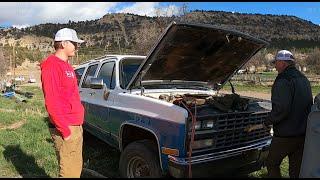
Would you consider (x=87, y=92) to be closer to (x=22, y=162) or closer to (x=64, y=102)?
(x=22, y=162)

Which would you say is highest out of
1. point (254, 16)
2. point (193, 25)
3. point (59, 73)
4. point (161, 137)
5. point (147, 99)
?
point (254, 16)

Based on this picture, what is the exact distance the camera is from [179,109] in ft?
16.9

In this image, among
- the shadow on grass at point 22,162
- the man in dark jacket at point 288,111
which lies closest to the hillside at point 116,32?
the shadow on grass at point 22,162

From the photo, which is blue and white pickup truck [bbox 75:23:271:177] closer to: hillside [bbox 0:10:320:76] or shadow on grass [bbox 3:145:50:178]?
shadow on grass [bbox 3:145:50:178]

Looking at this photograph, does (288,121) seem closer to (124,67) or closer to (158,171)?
(158,171)

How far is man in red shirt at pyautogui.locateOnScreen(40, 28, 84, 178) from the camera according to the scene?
14.4ft

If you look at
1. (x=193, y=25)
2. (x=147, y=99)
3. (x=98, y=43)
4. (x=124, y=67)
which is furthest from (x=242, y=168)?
(x=98, y=43)

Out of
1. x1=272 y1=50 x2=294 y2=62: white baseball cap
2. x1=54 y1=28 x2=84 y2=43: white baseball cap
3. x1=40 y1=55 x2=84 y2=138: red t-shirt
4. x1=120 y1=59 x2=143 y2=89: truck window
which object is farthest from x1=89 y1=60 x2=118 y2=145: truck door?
x1=272 y1=50 x2=294 y2=62: white baseball cap

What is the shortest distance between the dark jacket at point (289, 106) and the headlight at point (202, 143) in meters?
0.79

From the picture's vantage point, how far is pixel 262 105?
21.0 ft

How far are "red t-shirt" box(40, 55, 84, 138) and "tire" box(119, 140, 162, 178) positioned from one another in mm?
1219

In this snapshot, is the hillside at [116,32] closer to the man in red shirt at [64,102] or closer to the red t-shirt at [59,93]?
the man in red shirt at [64,102]

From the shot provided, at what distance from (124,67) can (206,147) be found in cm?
227

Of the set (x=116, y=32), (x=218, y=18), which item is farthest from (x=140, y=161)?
(x=116, y=32)
